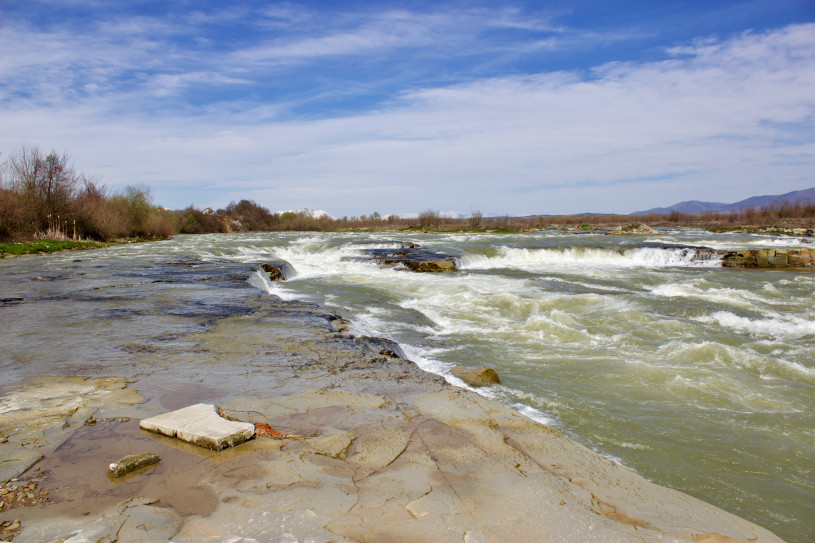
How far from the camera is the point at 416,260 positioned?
19.0 metres

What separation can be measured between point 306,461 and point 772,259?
24.5 m

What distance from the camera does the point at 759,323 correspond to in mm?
9914

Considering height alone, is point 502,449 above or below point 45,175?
below

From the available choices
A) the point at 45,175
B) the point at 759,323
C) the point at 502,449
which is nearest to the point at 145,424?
the point at 502,449

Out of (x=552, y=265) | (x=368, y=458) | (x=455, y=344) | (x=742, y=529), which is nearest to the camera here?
(x=742, y=529)

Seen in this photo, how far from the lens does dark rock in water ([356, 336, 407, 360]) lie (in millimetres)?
6477

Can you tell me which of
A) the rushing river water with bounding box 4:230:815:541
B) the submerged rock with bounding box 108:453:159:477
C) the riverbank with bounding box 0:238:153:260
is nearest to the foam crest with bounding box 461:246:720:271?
the rushing river water with bounding box 4:230:815:541

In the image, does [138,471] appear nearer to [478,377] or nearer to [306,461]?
[306,461]

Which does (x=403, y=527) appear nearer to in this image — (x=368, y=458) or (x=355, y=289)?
(x=368, y=458)

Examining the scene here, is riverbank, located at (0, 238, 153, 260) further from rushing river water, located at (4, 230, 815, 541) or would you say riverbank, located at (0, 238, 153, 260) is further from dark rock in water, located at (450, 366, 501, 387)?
dark rock in water, located at (450, 366, 501, 387)

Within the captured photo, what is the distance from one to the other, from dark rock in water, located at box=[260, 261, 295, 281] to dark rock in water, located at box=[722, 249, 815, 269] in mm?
18984

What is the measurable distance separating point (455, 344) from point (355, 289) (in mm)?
6133

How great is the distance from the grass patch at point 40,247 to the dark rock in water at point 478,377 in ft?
69.8

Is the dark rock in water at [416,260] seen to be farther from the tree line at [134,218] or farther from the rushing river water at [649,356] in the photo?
the tree line at [134,218]
